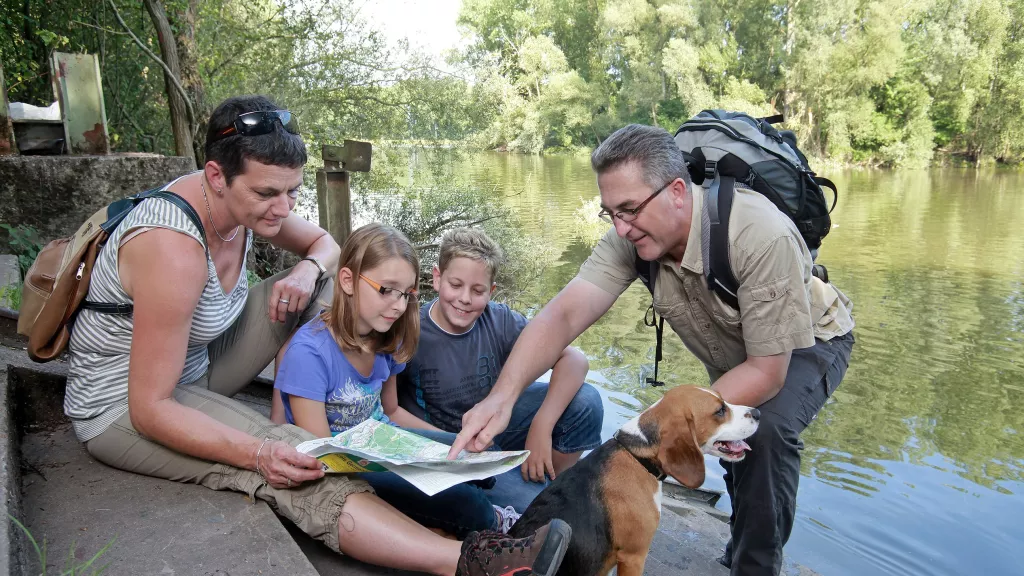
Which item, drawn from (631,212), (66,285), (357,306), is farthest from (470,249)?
(66,285)

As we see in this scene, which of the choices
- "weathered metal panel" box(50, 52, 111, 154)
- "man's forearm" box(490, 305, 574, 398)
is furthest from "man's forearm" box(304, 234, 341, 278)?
"weathered metal panel" box(50, 52, 111, 154)

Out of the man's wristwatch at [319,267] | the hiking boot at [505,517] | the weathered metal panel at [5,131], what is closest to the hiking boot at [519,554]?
the hiking boot at [505,517]

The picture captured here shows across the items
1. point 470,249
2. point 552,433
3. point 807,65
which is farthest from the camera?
point 807,65

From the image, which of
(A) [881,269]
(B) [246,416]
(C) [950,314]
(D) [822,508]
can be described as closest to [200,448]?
(B) [246,416]

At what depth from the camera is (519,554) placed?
2215mm

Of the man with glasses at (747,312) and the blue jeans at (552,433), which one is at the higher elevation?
the man with glasses at (747,312)

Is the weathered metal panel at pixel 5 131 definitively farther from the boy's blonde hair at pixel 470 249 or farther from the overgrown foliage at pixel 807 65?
the overgrown foliage at pixel 807 65

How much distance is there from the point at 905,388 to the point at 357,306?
7.71 m

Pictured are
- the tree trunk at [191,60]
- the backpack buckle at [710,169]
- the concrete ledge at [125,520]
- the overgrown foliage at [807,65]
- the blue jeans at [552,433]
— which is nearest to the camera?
the concrete ledge at [125,520]

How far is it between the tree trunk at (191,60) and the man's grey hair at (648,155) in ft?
20.6

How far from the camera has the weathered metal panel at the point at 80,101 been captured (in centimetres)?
605

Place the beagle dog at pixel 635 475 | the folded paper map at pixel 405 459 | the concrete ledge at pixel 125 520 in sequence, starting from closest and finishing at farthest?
the concrete ledge at pixel 125 520 → the folded paper map at pixel 405 459 → the beagle dog at pixel 635 475

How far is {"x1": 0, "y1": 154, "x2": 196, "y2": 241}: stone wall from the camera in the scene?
5461 millimetres

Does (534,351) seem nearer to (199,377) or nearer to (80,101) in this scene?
(199,377)
